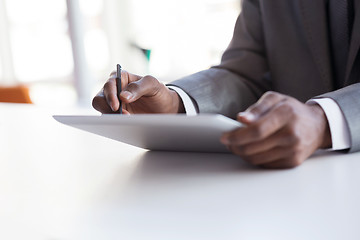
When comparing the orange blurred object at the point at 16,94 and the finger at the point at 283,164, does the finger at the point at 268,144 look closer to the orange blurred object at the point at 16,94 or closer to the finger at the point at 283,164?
the finger at the point at 283,164

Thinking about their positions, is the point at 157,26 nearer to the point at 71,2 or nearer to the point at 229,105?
the point at 71,2

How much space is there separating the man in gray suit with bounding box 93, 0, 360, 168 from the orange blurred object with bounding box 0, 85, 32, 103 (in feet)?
4.40

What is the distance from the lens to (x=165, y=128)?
69 cm

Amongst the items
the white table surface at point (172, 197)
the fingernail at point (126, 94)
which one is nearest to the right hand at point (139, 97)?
the fingernail at point (126, 94)

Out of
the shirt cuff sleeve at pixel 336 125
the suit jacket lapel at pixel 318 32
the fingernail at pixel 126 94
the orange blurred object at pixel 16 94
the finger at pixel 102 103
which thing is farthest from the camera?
the orange blurred object at pixel 16 94

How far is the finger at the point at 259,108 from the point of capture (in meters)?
0.65

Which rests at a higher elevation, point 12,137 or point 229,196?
point 229,196

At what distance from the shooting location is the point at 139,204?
2.06 feet

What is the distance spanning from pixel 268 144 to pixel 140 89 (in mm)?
334

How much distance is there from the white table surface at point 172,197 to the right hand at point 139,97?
10cm

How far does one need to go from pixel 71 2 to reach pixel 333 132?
13.8ft

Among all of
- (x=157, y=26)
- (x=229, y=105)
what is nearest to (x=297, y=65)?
(x=229, y=105)

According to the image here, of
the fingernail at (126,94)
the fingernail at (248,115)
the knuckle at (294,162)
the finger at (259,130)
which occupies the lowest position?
the knuckle at (294,162)

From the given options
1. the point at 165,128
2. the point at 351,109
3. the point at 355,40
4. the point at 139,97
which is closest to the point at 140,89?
the point at 139,97
